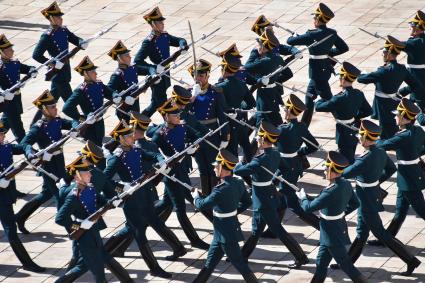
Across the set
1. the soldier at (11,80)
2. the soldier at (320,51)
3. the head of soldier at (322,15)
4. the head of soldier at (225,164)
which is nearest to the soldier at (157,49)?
the soldier at (11,80)

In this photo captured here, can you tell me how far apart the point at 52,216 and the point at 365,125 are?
5.62 meters

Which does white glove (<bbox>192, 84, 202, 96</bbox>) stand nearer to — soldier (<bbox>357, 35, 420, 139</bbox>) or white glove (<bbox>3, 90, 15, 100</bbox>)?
soldier (<bbox>357, 35, 420, 139</bbox>)

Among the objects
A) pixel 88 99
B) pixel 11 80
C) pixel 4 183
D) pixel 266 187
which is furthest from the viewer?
pixel 11 80

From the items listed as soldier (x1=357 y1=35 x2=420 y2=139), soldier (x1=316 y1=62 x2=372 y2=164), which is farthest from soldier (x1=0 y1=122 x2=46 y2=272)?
soldier (x1=357 y1=35 x2=420 y2=139)

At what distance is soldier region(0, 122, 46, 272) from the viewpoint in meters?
21.1

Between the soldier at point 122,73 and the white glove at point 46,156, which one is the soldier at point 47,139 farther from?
the soldier at point 122,73

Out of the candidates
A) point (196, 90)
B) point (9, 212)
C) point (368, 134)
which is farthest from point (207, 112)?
point (9, 212)

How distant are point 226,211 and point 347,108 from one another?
4.09 m

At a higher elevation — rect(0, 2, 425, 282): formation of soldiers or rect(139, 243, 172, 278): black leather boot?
rect(0, 2, 425, 282): formation of soldiers

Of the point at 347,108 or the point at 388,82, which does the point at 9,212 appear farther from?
the point at 388,82

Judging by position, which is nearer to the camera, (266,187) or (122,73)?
(266,187)

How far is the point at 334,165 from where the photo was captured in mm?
19703

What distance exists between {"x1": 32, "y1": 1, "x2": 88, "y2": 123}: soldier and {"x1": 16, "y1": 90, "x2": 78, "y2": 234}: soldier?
11.6 feet

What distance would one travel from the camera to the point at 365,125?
67.7 feet
